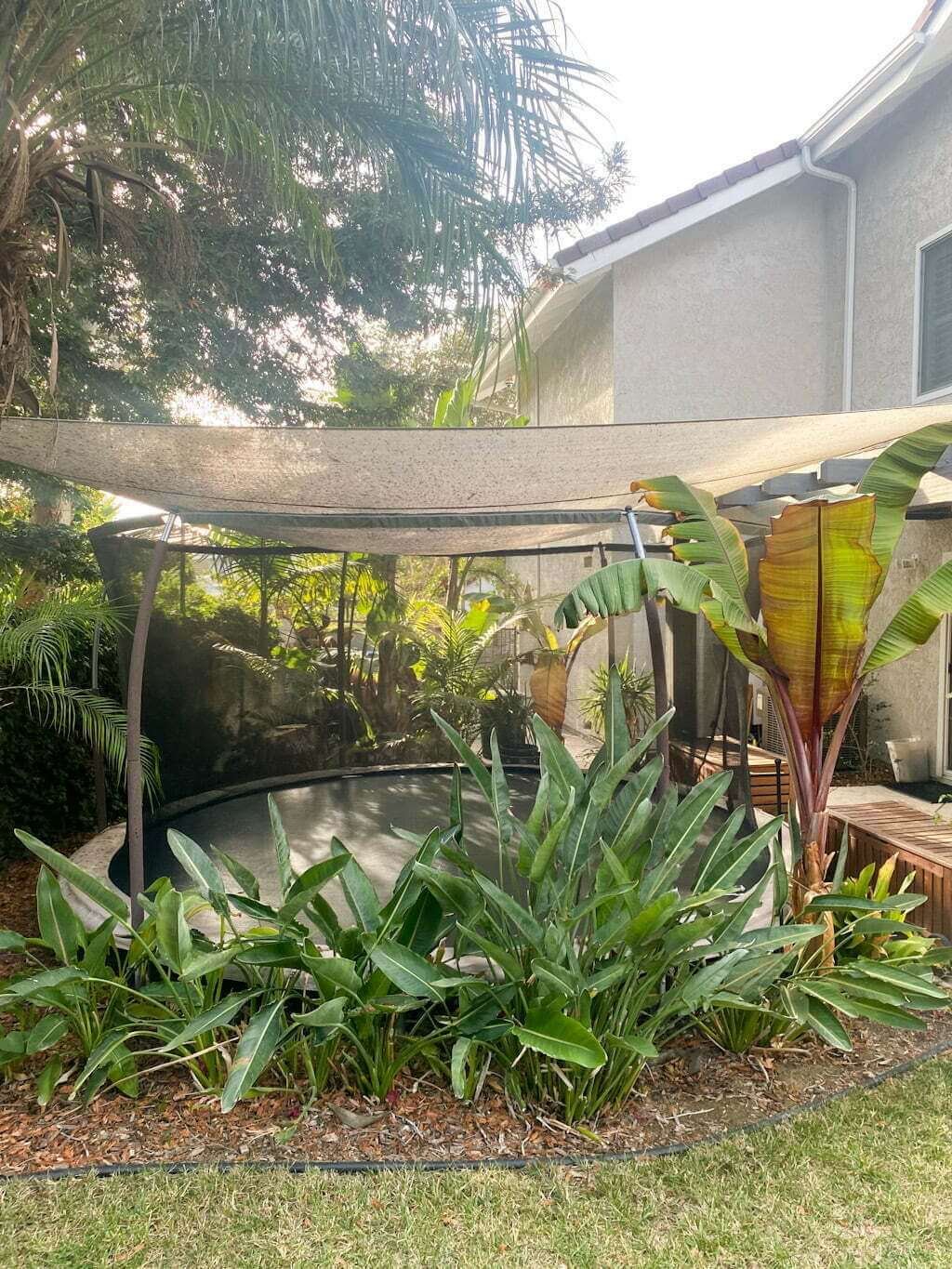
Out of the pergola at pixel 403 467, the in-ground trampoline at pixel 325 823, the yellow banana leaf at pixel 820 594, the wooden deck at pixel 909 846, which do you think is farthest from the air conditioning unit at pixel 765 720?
the yellow banana leaf at pixel 820 594

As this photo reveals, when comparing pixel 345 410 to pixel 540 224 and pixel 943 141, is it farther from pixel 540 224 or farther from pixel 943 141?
pixel 943 141

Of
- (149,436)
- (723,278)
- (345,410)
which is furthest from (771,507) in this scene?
(149,436)

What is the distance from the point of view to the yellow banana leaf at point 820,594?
3561mm

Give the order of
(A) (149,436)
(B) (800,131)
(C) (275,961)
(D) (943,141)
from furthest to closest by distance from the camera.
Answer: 1. (B) (800,131)
2. (D) (943,141)
3. (A) (149,436)
4. (C) (275,961)

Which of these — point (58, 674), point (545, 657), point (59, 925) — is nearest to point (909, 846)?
point (545, 657)

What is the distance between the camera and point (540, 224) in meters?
7.11

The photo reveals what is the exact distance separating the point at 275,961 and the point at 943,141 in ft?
29.0

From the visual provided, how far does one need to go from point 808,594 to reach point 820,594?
0.16 ft

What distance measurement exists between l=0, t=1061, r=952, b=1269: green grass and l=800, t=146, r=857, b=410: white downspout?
7938 millimetres

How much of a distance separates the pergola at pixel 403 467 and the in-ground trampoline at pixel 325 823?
1167 millimetres

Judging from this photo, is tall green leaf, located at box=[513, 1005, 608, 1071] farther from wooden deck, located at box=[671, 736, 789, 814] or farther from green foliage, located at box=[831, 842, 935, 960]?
wooden deck, located at box=[671, 736, 789, 814]

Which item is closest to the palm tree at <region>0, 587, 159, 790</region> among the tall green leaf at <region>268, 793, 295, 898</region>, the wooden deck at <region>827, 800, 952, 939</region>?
the tall green leaf at <region>268, 793, 295, 898</region>

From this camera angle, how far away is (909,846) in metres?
5.17

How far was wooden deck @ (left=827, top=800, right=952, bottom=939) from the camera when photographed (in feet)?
15.8
